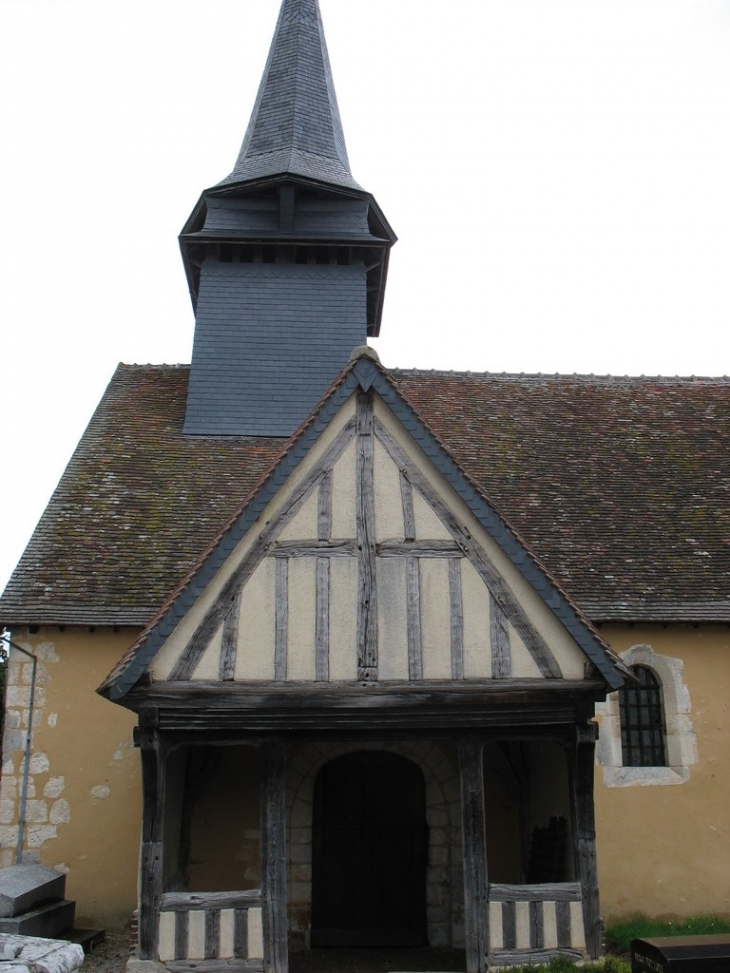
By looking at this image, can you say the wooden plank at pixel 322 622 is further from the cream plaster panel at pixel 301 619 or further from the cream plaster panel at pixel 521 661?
the cream plaster panel at pixel 521 661

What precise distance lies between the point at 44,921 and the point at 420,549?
5.35m

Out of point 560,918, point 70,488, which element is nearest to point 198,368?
point 70,488

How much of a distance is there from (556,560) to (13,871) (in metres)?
7.17

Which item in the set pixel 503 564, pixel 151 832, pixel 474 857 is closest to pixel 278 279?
pixel 503 564

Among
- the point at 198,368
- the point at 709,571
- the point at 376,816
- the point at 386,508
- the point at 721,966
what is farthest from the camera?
the point at 198,368

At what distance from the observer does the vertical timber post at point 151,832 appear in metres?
7.50

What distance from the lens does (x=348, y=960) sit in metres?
9.33

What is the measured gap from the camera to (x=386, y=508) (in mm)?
8430

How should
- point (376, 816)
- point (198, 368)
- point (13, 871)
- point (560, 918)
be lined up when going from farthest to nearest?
point (198, 368) < point (376, 816) < point (13, 871) < point (560, 918)

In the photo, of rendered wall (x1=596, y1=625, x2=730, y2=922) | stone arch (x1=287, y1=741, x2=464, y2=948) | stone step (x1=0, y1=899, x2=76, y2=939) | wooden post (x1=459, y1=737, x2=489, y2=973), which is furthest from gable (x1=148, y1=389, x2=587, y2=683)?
rendered wall (x1=596, y1=625, x2=730, y2=922)

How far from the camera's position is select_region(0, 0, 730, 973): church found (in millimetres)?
7930

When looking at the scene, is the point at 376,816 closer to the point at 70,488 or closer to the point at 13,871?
the point at 13,871

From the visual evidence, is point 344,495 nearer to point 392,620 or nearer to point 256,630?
point 392,620

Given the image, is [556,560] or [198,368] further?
[198,368]
